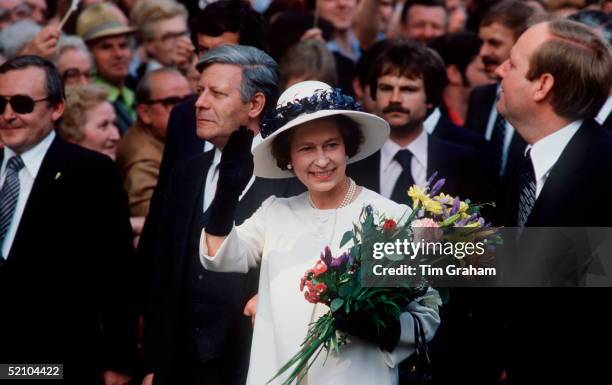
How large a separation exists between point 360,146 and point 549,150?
34.2 inches

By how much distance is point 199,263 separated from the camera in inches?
227

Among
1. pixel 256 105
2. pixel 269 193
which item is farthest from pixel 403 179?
pixel 269 193

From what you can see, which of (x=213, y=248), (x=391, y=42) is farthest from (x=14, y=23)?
(x=213, y=248)

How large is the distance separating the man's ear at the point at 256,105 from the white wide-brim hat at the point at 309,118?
0.84 m

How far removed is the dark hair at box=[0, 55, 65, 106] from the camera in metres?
6.66

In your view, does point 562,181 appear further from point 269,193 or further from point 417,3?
point 417,3

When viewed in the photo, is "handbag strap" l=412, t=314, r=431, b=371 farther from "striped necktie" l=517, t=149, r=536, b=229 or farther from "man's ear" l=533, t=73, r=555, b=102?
"man's ear" l=533, t=73, r=555, b=102

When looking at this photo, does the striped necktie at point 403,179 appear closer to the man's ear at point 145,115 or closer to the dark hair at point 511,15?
the man's ear at point 145,115

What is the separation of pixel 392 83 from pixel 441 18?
3.91 meters

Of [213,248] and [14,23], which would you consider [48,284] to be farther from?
[14,23]

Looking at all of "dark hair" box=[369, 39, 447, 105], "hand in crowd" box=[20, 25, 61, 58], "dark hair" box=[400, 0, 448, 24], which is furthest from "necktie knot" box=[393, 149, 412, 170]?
"dark hair" box=[400, 0, 448, 24]

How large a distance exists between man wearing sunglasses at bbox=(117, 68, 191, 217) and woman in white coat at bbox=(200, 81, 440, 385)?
2.66m

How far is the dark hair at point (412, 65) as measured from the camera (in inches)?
285

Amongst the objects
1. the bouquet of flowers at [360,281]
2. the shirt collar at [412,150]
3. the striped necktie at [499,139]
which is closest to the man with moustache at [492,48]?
the striped necktie at [499,139]
